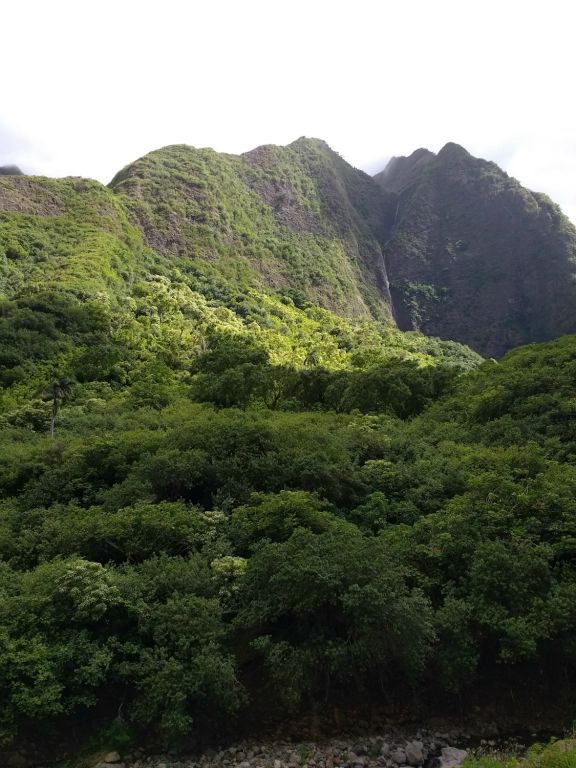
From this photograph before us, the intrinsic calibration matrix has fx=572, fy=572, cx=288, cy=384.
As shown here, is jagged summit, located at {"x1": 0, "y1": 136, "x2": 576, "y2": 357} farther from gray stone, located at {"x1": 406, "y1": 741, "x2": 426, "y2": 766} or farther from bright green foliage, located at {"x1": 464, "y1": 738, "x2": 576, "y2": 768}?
bright green foliage, located at {"x1": 464, "y1": 738, "x2": 576, "y2": 768}

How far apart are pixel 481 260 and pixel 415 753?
6176 inches

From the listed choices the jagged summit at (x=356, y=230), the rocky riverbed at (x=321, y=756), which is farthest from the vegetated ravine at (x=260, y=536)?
the jagged summit at (x=356, y=230)

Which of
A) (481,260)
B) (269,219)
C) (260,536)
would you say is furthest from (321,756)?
(481,260)

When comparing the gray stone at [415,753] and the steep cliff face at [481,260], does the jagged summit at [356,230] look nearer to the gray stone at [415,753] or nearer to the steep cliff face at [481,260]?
the steep cliff face at [481,260]

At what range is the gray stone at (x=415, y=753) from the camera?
51.7ft

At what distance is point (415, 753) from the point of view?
52.2 ft

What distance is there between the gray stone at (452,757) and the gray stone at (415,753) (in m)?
0.55

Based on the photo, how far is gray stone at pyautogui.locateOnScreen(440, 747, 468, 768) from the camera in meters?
15.6

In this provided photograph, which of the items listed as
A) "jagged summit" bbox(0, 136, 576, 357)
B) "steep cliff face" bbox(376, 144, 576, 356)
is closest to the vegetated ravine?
"jagged summit" bbox(0, 136, 576, 357)

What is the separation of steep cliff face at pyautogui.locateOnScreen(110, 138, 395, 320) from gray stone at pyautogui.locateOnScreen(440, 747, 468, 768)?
94.2 meters

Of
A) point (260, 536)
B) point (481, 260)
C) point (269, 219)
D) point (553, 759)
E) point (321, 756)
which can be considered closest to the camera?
point (553, 759)

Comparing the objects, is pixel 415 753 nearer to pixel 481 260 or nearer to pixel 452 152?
pixel 481 260

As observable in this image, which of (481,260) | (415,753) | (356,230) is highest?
(356,230)

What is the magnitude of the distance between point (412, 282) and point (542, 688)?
146m
